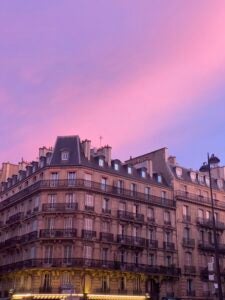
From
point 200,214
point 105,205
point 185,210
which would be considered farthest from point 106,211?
point 200,214

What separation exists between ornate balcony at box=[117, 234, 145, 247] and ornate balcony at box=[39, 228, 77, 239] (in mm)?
4922

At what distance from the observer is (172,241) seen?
149 feet

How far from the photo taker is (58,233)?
3862cm

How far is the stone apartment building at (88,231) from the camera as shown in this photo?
3816 centimetres

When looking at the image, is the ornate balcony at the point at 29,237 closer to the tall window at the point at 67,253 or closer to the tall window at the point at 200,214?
the tall window at the point at 67,253

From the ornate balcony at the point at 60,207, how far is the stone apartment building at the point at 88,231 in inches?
3.4

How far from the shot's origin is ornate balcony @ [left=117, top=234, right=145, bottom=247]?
4134cm

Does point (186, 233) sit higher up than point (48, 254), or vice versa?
point (186, 233)

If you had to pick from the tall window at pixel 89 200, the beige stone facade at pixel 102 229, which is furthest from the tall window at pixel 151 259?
the tall window at pixel 89 200

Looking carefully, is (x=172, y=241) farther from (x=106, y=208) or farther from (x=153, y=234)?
(x=106, y=208)

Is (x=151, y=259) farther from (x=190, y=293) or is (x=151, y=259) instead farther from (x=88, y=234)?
(x=88, y=234)

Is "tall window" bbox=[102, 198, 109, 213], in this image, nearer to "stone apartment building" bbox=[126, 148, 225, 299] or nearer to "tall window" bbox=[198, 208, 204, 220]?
"stone apartment building" bbox=[126, 148, 225, 299]

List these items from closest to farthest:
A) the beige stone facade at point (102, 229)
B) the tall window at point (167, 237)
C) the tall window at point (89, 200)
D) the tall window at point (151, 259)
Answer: the beige stone facade at point (102, 229), the tall window at point (89, 200), the tall window at point (151, 259), the tall window at point (167, 237)

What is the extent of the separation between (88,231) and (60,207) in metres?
3.22
